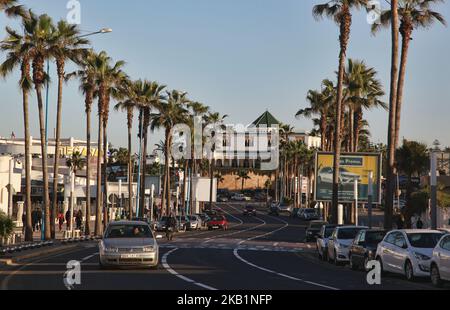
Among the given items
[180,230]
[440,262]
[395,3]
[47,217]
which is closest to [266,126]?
[180,230]

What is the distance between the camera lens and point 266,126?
492 ft

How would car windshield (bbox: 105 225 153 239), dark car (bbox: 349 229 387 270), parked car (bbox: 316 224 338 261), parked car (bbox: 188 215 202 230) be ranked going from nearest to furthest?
car windshield (bbox: 105 225 153 239)
dark car (bbox: 349 229 387 270)
parked car (bbox: 316 224 338 261)
parked car (bbox: 188 215 202 230)

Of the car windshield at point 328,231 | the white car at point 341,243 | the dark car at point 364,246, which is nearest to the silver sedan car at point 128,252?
the dark car at point 364,246

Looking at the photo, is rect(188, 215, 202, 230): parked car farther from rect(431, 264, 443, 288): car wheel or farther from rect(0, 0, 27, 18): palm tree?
rect(431, 264, 443, 288): car wheel

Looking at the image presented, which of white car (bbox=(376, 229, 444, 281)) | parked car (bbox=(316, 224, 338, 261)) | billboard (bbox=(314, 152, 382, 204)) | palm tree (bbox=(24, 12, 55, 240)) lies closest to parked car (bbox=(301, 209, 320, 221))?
billboard (bbox=(314, 152, 382, 204))

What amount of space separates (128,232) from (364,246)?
796cm

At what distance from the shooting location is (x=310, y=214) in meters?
102

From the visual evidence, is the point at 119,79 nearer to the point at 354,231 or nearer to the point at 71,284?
the point at 354,231

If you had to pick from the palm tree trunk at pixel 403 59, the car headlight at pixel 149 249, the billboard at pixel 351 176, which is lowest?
the car headlight at pixel 149 249

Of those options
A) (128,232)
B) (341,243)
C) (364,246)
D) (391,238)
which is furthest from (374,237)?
(128,232)

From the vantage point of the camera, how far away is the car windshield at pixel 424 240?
23984 mm

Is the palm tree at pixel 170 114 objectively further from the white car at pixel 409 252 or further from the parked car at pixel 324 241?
the white car at pixel 409 252

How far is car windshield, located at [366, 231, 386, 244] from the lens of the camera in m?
28.8

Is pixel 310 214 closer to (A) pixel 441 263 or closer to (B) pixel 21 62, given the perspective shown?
(B) pixel 21 62
